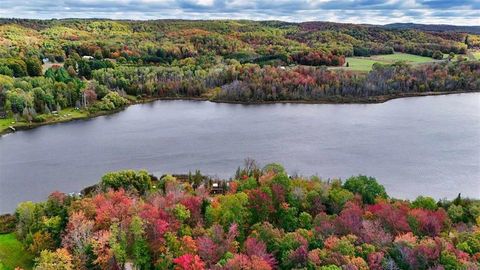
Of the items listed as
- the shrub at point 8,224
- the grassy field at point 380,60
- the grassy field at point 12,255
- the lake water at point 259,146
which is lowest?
the grassy field at point 12,255

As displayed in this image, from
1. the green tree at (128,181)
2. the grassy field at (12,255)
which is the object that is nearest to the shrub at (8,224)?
the grassy field at (12,255)

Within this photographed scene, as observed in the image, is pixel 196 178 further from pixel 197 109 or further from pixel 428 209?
pixel 197 109

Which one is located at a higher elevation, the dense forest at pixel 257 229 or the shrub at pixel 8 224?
the dense forest at pixel 257 229

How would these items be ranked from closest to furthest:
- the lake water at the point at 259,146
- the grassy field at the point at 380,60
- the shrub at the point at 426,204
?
the shrub at the point at 426,204, the lake water at the point at 259,146, the grassy field at the point at 380,60

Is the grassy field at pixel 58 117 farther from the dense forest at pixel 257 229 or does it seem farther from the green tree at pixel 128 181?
the dense forest at pixel 257 229

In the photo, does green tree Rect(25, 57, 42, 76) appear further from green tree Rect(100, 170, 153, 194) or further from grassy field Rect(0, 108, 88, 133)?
green tree Rect(100, 170, 153, 194)

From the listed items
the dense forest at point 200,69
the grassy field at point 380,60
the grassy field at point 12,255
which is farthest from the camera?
the grassy field at point 380,60

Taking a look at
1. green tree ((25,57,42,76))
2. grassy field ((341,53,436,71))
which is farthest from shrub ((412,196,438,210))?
green tree ((25,57,42,76))
